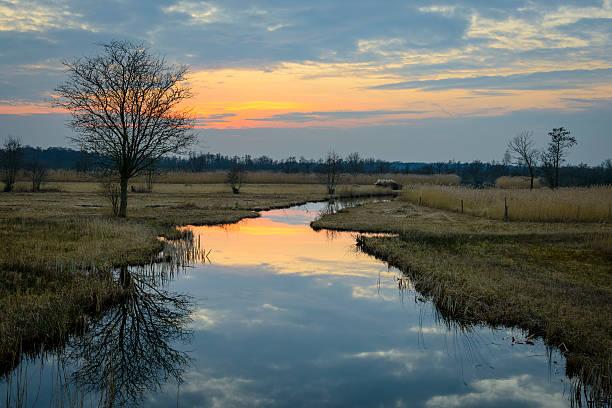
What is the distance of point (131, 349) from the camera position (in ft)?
32.0

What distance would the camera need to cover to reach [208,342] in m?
10.3

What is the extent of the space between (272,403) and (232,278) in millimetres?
8625

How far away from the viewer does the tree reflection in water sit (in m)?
8.17

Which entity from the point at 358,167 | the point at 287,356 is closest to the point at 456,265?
the point at 287,356

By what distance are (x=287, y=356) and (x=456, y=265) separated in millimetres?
8373

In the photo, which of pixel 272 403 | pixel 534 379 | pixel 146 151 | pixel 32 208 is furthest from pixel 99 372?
pixel 32 208

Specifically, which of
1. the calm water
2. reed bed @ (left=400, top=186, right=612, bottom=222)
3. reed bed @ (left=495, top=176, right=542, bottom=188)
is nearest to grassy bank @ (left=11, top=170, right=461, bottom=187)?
reed bed @ (left=495, top=176, right=542, bottom=188)

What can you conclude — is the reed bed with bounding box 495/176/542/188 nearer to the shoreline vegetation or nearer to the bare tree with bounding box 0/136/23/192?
the shoreline vegetation

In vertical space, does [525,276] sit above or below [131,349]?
above

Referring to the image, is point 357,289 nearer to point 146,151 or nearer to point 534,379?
point 534,379

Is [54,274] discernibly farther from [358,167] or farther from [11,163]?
[358,167]

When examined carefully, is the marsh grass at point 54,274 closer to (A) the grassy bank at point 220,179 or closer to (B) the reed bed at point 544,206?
(B) the reed bed at point 544,206

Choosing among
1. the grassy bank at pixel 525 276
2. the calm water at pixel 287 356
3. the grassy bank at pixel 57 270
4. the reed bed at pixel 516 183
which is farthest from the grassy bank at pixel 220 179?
the calm water at pixel 287 356

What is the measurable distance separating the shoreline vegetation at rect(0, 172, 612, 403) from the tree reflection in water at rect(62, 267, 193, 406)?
57cm
